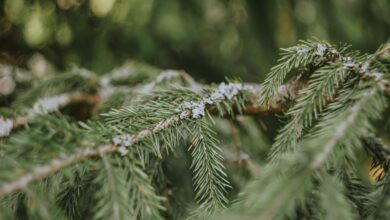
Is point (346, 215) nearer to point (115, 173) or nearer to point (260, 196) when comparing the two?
point (260, 196)

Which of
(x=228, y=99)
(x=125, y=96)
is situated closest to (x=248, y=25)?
(x=125, y=96)

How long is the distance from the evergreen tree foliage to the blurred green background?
874 mm

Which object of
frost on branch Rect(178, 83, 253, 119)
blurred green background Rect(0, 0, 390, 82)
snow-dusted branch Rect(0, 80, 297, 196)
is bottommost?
snow-dusted branch Rect(0, 80, 297, 196)

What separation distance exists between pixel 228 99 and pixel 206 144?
19 cm

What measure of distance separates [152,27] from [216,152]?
4.18 feet

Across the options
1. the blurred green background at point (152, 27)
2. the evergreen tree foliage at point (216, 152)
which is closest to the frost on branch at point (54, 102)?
the evergreen tree foliage at point (216, 152)

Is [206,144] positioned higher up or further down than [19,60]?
further down

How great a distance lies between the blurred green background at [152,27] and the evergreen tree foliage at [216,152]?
87 centimetres

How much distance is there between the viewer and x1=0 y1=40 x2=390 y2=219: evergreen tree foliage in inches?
19.6

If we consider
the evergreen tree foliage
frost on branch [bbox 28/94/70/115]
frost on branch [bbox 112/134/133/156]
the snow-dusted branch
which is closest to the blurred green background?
frost on branch [bbox 28/94/70/115]

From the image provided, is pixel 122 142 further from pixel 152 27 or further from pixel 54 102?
pixel 152 27

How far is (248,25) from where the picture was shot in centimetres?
186

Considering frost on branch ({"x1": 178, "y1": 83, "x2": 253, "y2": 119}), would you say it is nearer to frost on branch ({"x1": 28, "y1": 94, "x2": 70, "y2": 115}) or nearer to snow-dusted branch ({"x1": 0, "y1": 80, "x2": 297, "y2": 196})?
snow-dusted branch ({"x1": 0, "y1": 80, "x2": 297, "y2": 196})

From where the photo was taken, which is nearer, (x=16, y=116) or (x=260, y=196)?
(x=260, y=196)
